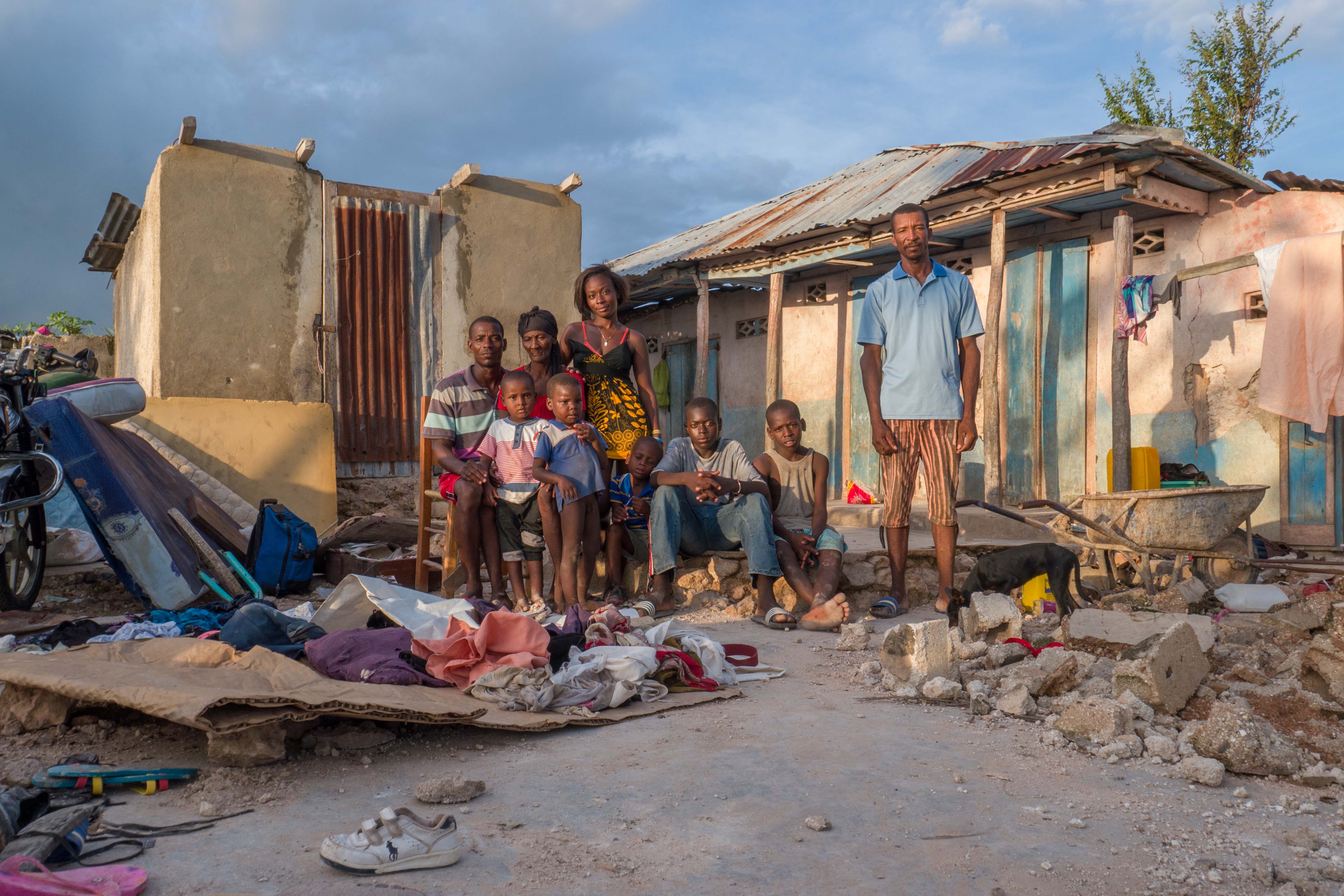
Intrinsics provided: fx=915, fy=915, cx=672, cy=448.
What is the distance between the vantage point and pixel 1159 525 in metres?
5.01

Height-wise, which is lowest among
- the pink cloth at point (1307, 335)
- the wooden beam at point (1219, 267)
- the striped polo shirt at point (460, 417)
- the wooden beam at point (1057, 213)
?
the striped polo shirt at point (460, 417)

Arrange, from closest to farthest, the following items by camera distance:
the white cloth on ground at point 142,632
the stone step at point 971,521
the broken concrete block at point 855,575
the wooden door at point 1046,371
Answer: the white cloth on ground at point 142,632 → the broken concrete block at point 855,575 → the stone step at point 971,521 → the wooden door at point 1046,371

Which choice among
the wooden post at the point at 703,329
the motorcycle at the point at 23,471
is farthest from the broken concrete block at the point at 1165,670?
the wooden post at the point at 703,329

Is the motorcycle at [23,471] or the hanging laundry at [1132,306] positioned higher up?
the hanging laundry at [1132,306]

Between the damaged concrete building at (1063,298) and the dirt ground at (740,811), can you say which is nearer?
the dirt ground at (740,811)

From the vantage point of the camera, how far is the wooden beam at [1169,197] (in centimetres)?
693

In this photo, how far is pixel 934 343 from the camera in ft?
15.1

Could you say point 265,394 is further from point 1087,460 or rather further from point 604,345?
point 1087,460

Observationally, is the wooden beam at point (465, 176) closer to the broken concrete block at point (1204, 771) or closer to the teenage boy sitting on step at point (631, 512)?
the teenage boy sitting on step at point (631, 512)

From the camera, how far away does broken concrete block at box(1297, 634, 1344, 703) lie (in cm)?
288

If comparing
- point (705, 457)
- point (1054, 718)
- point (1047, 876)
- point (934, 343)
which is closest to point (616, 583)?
point (705, 457)

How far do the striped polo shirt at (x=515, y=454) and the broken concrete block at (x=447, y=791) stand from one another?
103 inches

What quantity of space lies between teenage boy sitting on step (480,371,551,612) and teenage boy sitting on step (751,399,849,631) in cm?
120

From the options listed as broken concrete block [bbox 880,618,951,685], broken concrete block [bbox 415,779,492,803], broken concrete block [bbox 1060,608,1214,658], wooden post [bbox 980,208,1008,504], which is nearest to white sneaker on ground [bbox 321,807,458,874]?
broken concrete block [bbox 415,779,492,803]
